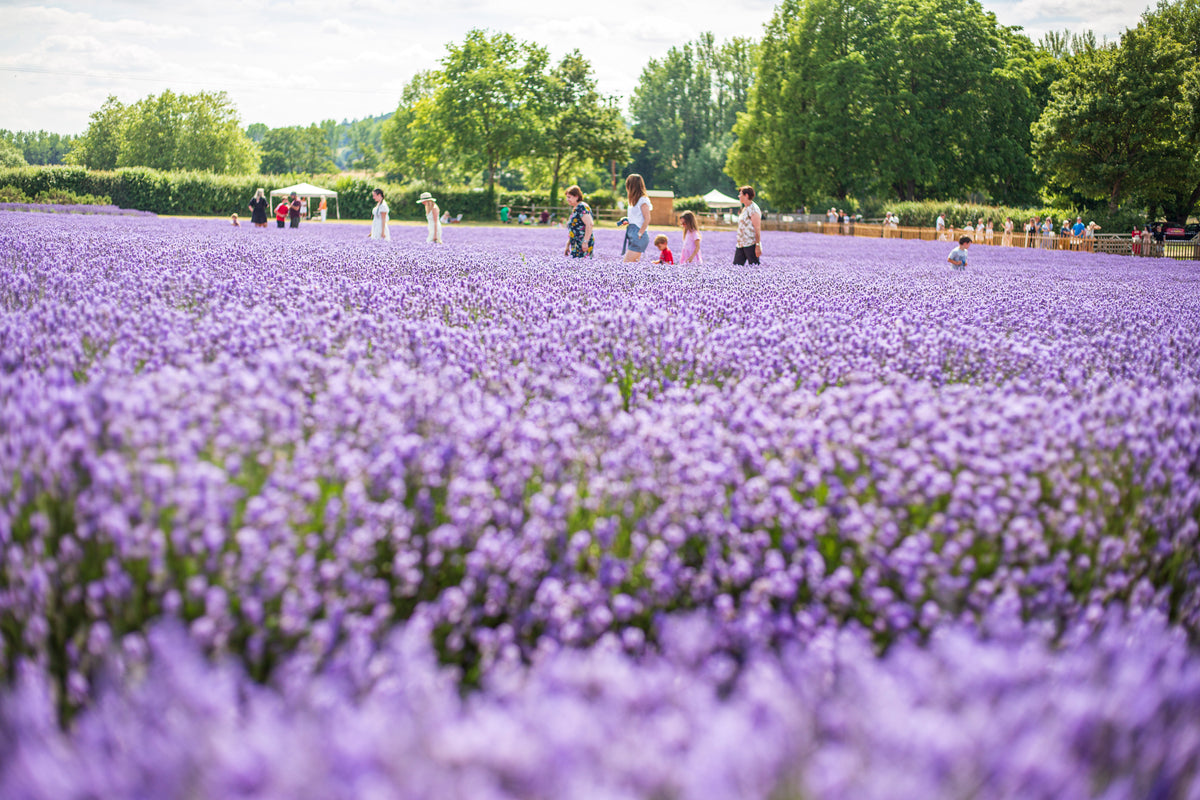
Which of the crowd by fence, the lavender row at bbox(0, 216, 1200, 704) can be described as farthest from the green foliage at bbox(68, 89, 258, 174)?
the lavender row at bbox(0, 216, 1200, 704)

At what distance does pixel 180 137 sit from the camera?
258 ft

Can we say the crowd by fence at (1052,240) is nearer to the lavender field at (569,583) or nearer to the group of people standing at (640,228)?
the group of people standing at (640,228)

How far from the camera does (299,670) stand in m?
1.68

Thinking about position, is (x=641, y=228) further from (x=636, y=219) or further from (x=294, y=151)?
(x=294, y=151)

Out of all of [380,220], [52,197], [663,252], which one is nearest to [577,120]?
[52,197]

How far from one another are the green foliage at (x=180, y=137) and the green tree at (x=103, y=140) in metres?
0.11

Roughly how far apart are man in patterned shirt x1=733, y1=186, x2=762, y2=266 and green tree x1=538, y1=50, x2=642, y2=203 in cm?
4911

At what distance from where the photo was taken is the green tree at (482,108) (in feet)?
192

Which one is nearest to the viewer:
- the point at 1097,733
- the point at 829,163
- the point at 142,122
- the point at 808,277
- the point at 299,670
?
the point at 1097,733

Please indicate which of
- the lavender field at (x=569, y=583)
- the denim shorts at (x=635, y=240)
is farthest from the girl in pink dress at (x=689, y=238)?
the lavender field at (x=569, y=583)

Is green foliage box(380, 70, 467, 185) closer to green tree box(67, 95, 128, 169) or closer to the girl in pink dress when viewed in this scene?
green tree box(67, 95, 128, 169)

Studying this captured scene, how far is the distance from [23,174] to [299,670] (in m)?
57.4

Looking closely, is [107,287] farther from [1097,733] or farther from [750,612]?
[1097,733]

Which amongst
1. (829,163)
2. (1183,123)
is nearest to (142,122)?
(829,163)
